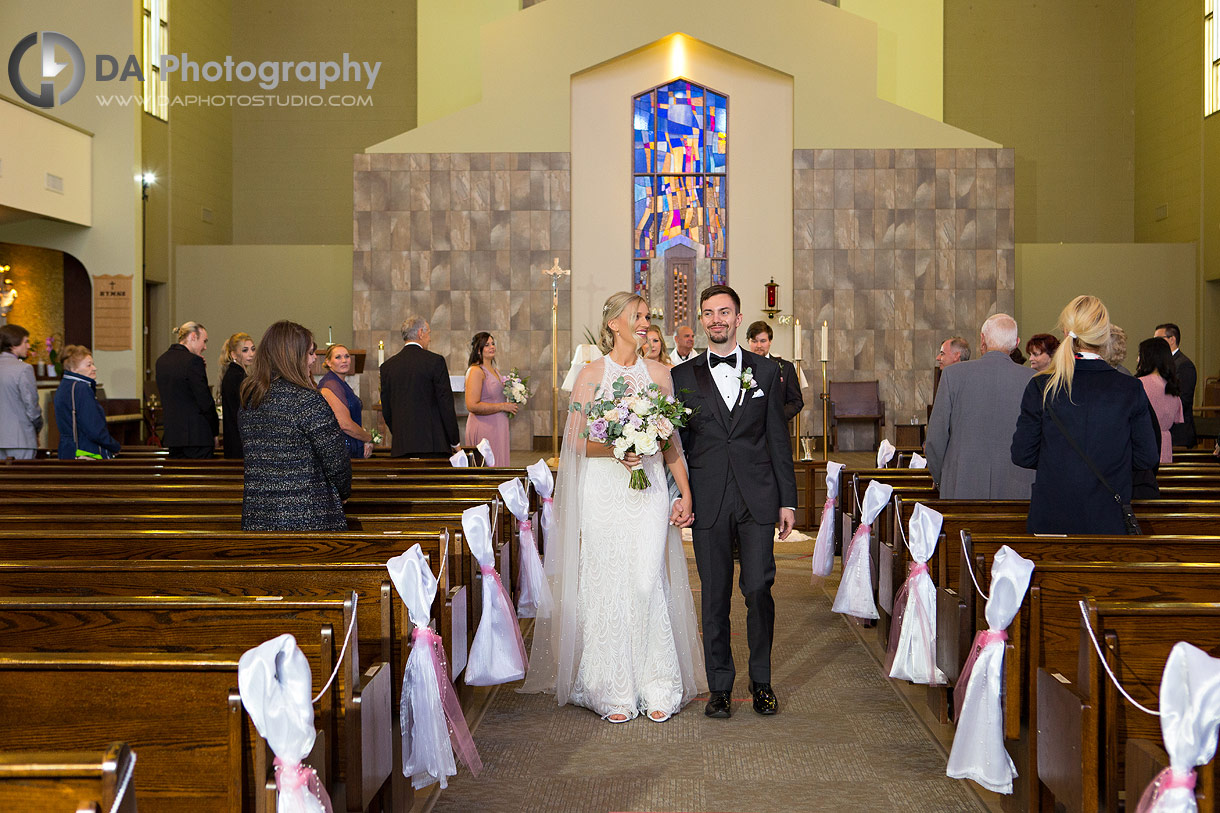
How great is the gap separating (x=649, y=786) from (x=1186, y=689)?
1.89 meters

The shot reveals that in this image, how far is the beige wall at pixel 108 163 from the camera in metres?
14.1

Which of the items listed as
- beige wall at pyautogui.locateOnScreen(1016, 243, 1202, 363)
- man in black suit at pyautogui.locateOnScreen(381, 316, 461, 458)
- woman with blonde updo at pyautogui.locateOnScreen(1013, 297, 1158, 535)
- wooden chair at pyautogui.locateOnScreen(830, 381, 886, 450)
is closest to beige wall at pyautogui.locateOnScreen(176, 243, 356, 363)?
wooden chair at pyautogui.locateOnScreen(830, 381, 886, 450)

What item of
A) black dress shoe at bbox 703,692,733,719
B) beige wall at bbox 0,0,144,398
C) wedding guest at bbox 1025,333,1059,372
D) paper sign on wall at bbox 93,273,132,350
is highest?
beige wall at bbox 0,0,144,398

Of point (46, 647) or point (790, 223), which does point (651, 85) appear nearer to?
point (790, 223)

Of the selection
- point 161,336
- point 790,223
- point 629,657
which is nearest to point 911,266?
point 790,223

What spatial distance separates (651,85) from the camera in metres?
15.3

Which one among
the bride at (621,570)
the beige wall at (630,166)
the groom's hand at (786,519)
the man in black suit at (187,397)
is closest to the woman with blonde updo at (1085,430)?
the groom's hand at (786,519)

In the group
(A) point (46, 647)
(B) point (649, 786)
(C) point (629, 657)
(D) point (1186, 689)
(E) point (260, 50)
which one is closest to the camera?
(D) point (1186, 689)

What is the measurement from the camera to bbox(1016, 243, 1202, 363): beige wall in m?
15.7

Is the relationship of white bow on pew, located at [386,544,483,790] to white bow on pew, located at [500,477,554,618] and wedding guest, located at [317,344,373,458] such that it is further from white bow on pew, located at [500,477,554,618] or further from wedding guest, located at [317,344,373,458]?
wedding guest, located at [317,344,373,458]

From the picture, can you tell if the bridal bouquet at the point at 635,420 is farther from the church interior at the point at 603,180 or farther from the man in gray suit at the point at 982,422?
the church interior at the point at 603,180

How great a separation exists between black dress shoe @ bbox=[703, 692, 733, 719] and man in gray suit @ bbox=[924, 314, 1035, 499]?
1549mm

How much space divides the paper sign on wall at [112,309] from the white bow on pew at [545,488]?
1004cm

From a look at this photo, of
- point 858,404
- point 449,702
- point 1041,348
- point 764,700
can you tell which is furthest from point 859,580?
point 858,404
